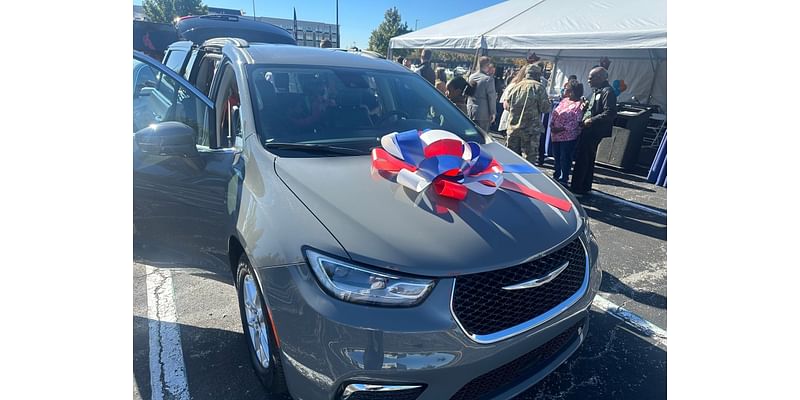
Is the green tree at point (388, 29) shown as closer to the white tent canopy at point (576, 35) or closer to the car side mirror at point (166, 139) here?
the white tent canopy at point (576, 35)

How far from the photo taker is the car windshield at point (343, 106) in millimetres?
2541

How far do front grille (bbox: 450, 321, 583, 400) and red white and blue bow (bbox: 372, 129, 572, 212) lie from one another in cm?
67

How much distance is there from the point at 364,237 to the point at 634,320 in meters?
2.35

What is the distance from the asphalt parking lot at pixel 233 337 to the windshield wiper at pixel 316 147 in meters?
0.95

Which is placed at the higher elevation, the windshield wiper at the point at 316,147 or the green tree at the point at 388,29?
the green tree at the point at 388,29

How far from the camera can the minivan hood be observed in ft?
5.49

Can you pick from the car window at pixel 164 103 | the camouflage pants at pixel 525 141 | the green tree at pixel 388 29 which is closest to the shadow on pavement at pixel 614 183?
the camouflage pants at pixel 525 141

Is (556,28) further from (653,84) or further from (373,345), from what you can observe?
(373,345)

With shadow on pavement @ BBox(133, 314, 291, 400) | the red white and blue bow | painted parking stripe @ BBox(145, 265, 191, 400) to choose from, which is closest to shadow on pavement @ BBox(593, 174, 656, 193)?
the red white and blue bow

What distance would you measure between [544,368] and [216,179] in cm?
206

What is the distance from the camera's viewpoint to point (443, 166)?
7.04ft

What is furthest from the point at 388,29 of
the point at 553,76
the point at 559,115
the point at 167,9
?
the point at 559,115

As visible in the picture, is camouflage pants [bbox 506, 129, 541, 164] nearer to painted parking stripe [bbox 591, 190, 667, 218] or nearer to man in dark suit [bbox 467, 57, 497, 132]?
man in dark suit [bbox 467, 57, 497, 132]

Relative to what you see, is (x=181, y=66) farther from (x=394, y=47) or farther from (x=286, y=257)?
(x=394, y=47)
